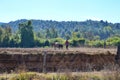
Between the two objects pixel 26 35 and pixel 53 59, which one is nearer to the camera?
pixel 53 59

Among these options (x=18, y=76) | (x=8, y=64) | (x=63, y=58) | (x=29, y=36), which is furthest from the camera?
(x=29, y=36)

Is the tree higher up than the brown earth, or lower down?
lower down

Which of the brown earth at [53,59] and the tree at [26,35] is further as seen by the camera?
the tree at [26,35]

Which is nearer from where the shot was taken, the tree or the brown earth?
the brown earth

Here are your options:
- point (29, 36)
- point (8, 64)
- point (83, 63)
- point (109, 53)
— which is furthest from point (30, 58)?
point (29, 36)

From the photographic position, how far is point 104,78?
1795cm

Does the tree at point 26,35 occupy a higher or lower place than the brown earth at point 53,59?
lower

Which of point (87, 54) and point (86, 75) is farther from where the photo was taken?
point (87, 54)

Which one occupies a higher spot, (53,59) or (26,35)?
(53,59)

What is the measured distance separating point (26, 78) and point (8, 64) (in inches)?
488

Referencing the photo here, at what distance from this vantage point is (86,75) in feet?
59.5

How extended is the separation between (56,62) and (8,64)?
13.9ft

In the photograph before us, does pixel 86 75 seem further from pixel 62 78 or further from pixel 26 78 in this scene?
pixel 26 78

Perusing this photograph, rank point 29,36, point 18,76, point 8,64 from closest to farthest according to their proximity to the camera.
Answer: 1. point 18,76
2. point 8,64
3. point 29,36
